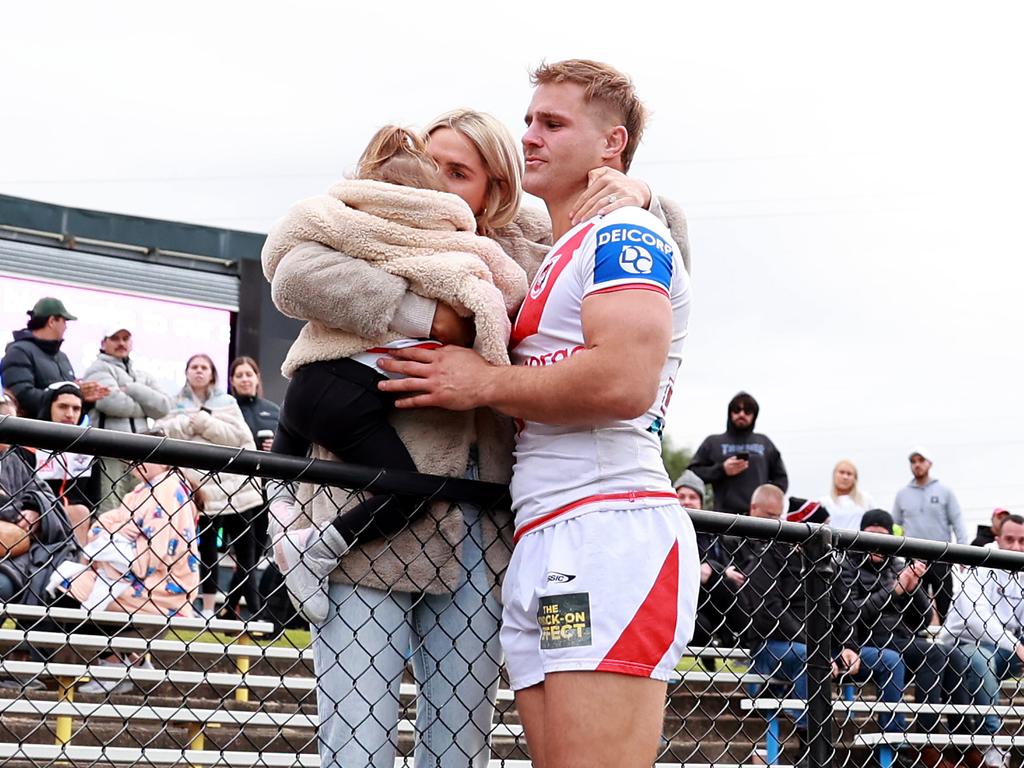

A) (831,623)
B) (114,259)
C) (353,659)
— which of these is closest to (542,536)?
(353,659)

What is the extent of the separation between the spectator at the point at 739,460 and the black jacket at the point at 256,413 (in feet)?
9.85

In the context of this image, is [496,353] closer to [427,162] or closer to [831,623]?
[427,162]

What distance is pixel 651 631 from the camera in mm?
2494

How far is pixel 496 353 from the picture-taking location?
267cm

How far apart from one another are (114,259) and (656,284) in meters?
11.6

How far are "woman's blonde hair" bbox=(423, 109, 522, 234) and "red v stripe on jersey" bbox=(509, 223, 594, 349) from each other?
0.98 ft

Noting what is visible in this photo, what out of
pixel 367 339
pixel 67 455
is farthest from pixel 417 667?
pixel 67 455

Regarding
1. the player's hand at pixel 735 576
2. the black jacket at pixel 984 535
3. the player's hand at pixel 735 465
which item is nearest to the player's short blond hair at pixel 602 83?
the player's hand at pixel 735 576

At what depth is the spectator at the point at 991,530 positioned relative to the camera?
939cm

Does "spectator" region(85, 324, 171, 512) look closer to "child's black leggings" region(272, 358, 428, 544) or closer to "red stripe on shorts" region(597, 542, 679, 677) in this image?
"child's black leggings" region(272, 358, 428, 544)

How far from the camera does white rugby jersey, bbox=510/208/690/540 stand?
256 cm

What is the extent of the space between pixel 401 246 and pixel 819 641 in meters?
1.47

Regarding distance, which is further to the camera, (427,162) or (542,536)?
(427,162)

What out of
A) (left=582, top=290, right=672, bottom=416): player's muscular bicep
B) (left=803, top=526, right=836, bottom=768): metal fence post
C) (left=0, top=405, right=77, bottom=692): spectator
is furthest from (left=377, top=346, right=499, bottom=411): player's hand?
(left=0, top=405, right=77, bottom=692): spectator
